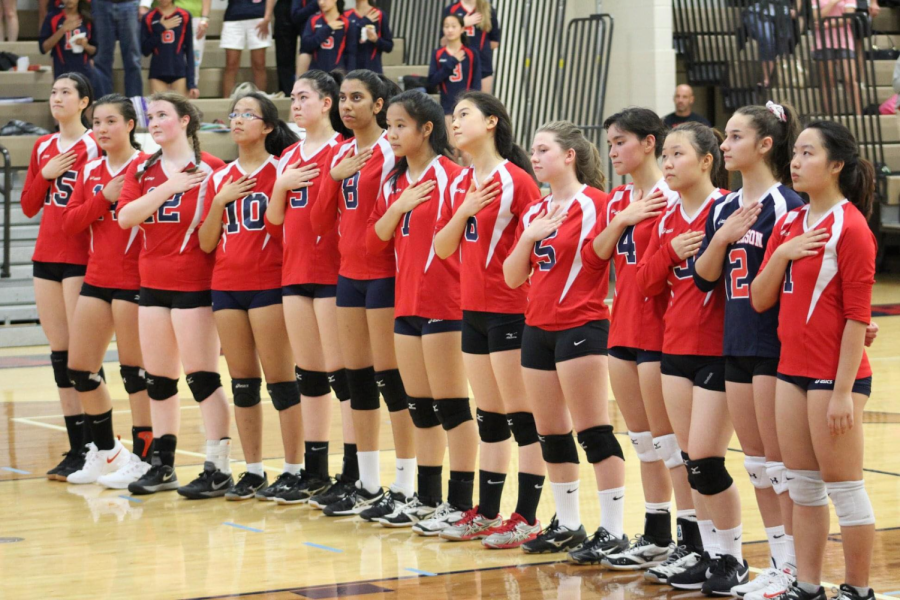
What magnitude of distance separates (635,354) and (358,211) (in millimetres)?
1605

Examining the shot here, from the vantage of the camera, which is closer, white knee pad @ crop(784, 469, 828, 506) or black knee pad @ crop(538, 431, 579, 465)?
white knee pad @ crop(784, 469, 828, 506)

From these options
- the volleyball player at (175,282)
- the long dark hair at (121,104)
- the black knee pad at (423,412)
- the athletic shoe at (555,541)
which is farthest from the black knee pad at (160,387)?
the athletic shoe at (555,541)

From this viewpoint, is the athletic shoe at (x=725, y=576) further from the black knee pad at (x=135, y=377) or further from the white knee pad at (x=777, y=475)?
the black knee pad at (x=135, y=377)

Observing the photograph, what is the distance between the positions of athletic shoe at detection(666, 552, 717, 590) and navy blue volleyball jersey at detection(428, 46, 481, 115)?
898 cm

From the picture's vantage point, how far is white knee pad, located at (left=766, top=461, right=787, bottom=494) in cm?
421

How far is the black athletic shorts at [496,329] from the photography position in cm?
522

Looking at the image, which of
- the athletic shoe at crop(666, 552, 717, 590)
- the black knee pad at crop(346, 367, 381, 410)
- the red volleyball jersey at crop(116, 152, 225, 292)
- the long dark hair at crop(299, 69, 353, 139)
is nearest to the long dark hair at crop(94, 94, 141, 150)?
the red volleyball jersey at crop(116, 152, 225, 292)

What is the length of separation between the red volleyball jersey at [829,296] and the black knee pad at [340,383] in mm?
2508

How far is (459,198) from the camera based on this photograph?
5438mm

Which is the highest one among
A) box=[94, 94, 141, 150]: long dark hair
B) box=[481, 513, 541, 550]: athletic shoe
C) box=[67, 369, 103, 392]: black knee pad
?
box=[94, 94, 141, 150]: long dark hair

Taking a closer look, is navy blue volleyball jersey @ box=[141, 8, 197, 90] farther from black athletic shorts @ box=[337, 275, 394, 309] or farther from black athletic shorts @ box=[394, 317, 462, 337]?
black athletic shorts @ box=[394, 317, 462, 337]

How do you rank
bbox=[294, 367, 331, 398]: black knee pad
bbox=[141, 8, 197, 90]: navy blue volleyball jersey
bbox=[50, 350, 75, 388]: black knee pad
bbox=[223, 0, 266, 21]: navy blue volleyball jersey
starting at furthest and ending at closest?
1. bbox=[223, 0, 266, 21]: navy blue volleyball jersey
2. bbox=[141, 8, 197, 90]: navy blue volleyball jersey
3. bbox=[50, 350, 75, 388]: black knee pad
4. bbox=[294, 367, 331, 398]: black knee pad

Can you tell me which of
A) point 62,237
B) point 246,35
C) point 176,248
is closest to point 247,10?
point 246,35

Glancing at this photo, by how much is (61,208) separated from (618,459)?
338 centimetres
